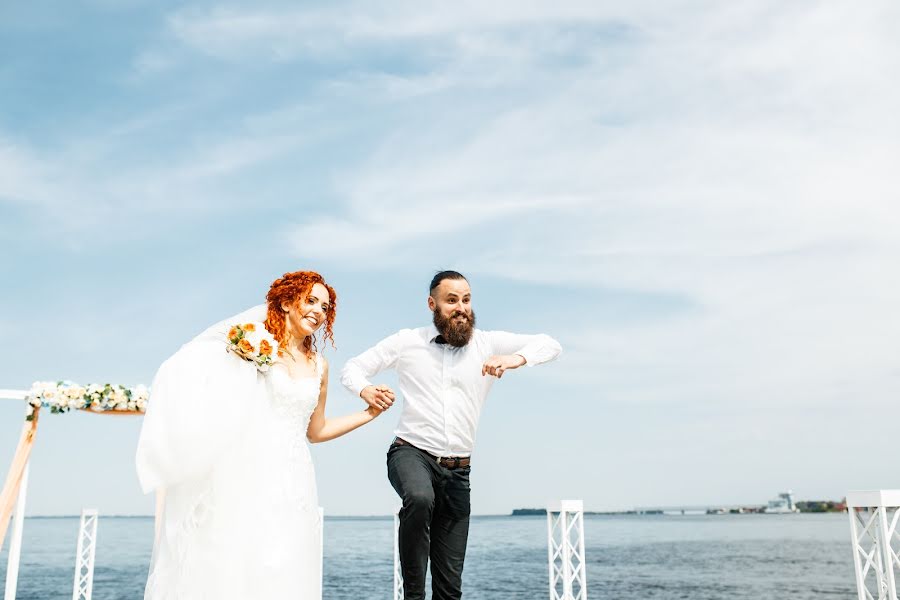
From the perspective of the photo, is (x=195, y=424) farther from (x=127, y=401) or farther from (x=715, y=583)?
(x=715, y=583)

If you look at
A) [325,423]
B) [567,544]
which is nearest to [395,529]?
[567,544]

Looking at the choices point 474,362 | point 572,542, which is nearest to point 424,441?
point 474,362

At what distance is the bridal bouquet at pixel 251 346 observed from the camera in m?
3.42

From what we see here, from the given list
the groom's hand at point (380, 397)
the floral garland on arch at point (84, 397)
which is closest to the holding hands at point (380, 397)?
the groom's hand at point (380, 397)

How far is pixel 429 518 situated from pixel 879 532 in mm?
3368

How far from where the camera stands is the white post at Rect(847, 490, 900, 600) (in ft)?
16.0

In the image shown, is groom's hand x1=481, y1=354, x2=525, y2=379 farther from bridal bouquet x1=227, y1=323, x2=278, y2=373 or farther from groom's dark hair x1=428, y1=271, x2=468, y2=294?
bridal bouquet x1=227, y1=323, x2=278, y2=373

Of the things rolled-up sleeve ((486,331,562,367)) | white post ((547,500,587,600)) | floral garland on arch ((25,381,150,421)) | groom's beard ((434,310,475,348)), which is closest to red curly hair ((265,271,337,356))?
groom's beard ((434,310,475,348))

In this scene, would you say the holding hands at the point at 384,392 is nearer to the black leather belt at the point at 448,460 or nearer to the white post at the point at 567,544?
the black leather belt at the point at 448,460

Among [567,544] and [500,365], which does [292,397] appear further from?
[567,544]

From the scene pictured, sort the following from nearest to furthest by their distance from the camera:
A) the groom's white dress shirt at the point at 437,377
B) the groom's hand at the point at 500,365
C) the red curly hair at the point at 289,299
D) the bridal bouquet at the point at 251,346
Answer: the bridal bouquet at the point at 251,346 → the red curly hair at the point at 289,299 → the groom's hand at the point at 500,365 → the groom's white dress shirt at the point at 437,377

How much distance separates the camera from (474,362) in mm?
4352

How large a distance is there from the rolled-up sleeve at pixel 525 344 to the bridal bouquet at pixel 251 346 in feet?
5.16

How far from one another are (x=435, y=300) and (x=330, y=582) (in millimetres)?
35689
